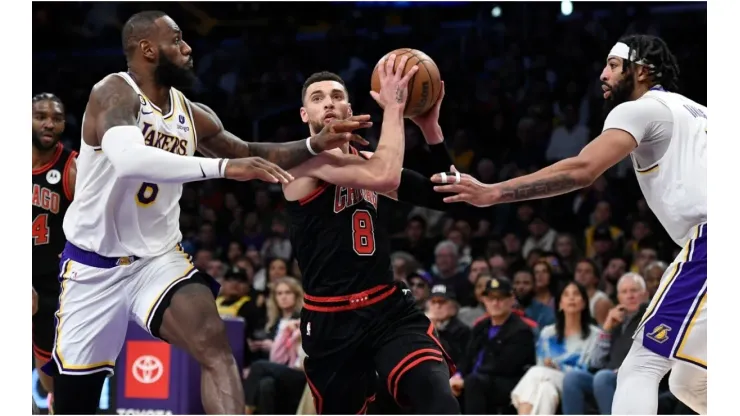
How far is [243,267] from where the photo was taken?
1052 centimetres

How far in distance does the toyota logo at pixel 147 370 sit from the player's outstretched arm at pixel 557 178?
14.3 ft

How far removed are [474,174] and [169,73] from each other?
734 centimetres

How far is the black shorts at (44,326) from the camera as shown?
659 cm

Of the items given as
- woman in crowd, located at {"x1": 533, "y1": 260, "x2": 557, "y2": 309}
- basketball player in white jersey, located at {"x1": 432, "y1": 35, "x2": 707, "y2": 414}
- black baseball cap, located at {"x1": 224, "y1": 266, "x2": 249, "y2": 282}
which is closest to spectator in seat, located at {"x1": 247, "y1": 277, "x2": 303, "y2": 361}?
black baseball cap, located at {"x1": 224, "y1": 266, "x2": 249, "y2": 282}

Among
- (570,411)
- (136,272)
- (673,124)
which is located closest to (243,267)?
(570,411)

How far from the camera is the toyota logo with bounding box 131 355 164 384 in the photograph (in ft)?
25.9

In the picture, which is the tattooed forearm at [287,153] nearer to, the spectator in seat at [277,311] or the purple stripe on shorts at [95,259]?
the purple stripe on shorts at [95,259]

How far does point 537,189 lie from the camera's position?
4359mm

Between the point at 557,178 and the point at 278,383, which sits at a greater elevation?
the point at 557,178

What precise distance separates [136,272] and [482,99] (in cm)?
819

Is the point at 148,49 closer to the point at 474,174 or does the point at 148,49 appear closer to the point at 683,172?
the point at 683,172

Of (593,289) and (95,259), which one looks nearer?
(95,259)

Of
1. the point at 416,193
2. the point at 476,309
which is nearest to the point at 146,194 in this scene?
the point at 416,193

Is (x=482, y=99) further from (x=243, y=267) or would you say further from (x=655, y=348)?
(x=655, y=348)
